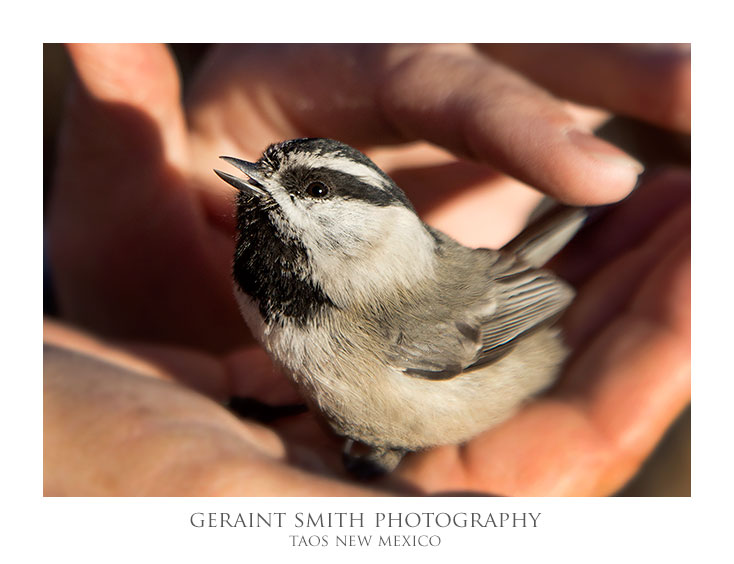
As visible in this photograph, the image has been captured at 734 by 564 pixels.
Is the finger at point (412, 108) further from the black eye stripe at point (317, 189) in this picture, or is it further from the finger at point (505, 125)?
the black eye stripe at point (317, 189)

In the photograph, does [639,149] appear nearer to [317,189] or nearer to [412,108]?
[412,108]

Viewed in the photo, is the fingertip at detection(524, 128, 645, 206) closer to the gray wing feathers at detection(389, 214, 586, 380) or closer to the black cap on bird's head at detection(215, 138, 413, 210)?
the gray wing feathers at detection(389, 214, 586, 380)

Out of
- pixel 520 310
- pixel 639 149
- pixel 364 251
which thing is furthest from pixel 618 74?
pixel 364 251

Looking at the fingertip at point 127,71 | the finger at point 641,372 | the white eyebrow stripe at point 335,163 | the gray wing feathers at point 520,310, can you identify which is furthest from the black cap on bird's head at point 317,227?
the fingertip at point 127,71

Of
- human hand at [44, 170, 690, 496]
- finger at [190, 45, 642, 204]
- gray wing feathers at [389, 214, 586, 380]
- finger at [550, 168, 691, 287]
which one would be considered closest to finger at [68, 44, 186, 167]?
finger at [190, 45, 642, 204]
